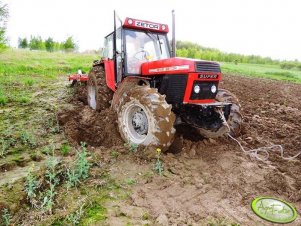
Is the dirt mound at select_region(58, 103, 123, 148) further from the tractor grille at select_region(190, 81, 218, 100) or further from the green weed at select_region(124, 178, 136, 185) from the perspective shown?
the tractor grille at select_region(190, 81, 218, 100)

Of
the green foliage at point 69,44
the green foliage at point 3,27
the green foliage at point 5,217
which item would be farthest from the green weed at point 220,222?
the green foliage at point 69,44

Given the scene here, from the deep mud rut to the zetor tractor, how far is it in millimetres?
378

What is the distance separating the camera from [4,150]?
17.6ft

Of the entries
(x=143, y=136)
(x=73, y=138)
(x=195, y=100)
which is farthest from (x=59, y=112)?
(x=195, y=100)

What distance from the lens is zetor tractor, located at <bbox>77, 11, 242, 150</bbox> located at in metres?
5.19

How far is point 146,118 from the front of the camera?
5562 millimetres

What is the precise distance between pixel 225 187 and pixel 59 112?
4.90 m

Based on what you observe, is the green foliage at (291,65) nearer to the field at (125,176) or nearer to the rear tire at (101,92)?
the field at (125,176)

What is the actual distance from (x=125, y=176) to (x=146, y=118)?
1.32m

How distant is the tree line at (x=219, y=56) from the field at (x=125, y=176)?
3259cm

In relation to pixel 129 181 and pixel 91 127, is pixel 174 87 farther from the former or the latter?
pixel 91 127

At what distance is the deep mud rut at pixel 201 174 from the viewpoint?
3.80 meters

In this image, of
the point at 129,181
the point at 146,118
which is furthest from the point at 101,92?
the point at 129,181

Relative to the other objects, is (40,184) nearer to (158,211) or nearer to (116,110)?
(158,211)
